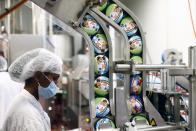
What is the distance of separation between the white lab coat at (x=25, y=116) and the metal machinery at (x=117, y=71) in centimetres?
32

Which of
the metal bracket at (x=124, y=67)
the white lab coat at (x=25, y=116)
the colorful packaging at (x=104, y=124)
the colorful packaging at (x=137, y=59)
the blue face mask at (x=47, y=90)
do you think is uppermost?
the colorful packaging at (x=137, y=59)

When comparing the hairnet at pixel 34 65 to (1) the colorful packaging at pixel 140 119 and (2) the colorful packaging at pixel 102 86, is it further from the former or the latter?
(1) the colorful packaging at pixel 140 119

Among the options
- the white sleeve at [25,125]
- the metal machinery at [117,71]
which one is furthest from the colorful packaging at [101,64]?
the white sleeve at [25,125]

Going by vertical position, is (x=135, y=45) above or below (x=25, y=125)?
above

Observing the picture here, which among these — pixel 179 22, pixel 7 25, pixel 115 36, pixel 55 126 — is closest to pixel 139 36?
pixel 179 22

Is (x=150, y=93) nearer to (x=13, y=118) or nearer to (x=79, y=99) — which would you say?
(x=13, y=118)

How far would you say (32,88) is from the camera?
203 centimetres

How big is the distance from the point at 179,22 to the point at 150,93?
0.81 m

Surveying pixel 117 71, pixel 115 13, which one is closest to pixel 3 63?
pixel 115 13

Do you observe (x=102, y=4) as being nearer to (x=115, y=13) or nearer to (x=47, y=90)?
(x=115, y=13)

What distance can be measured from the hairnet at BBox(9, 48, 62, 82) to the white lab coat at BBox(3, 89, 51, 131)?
13cm

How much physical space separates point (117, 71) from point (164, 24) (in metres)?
1.25

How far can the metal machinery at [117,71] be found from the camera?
1.83 m

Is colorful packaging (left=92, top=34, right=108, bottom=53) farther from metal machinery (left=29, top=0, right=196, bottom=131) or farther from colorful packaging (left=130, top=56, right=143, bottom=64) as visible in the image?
colorful packaging (left=130, top=56, right=143, bottom=64)
